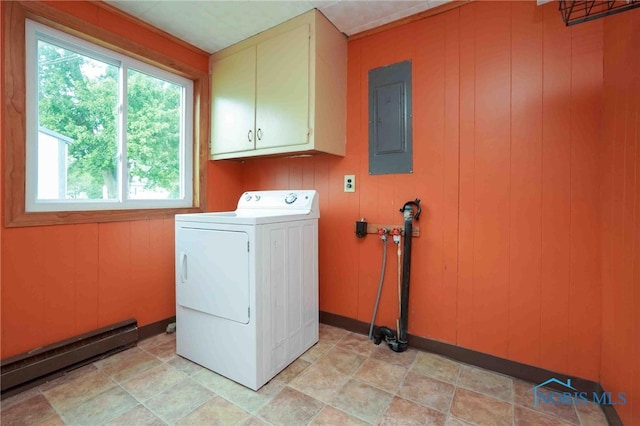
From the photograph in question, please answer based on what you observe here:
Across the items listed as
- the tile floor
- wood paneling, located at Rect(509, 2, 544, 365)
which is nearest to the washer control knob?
the tile floor

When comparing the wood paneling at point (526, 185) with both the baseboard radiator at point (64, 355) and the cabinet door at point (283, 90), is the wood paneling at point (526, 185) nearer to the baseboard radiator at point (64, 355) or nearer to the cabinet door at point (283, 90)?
the cabinet door at point (283, 90)

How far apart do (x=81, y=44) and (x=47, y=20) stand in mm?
191

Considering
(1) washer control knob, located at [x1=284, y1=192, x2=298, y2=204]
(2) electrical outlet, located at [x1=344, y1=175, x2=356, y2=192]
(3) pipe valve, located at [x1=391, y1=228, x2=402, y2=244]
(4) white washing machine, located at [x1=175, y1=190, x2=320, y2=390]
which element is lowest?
(4) white washing machine, located at [x1=175, y1=190, x2=320, y2=390]

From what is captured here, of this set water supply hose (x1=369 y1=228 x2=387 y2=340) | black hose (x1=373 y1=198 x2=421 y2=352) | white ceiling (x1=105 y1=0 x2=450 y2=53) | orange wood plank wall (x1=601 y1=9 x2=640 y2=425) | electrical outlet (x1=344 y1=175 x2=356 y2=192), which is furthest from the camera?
electrical outlet (x1=344 y1=175 x2=356 y2=192)

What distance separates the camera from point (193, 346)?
189 centimetres

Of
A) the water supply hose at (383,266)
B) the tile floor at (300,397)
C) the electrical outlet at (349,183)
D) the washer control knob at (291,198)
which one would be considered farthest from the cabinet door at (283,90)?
the tile floor at (300,397)

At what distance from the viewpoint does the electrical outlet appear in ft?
7.64

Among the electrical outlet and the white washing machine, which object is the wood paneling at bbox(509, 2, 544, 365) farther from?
the white washing machine

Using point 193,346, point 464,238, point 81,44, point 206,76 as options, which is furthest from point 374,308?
point 81,44

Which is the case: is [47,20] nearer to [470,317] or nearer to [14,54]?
[14,54]

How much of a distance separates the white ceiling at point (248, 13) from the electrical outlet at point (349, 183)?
1144 millimetres

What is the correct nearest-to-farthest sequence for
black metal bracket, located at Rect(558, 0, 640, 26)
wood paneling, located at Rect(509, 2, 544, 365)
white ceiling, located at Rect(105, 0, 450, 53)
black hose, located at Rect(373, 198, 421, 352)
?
1. black metal bracket, located at Rect(558, 0, 640, 26)
2. wood paneling, located at Rect(509, 2, 544, 365)
3. white ceiling, located at Rect(105, 0, 450, 53)
4. black hose, located at Rect(373, 198, 421, 352)

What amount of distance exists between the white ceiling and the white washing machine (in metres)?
1.31

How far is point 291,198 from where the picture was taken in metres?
2.19
